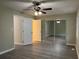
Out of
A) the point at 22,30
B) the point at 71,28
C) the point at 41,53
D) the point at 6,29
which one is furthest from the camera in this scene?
the point at 71,28

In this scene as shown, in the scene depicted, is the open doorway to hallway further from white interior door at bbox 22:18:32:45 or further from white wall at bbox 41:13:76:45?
white wall at bbox 41:13:76:45

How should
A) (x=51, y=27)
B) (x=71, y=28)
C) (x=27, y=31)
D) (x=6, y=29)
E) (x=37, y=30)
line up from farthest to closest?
(x=37, y=30) → (x=51, y=27) → (x=27, y=31) → (x=71, y=28) → (x=6, y=29)

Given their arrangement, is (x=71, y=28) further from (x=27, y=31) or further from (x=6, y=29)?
(x=6, y=29)

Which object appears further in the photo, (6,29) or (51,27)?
(51,27)

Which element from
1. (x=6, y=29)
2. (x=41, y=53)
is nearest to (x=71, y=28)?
(x=41, y=53)

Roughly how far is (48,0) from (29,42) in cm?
431

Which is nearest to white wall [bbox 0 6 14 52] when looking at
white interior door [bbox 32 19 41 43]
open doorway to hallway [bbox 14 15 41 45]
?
open doorway to hallway [bbox 14 15 41 45]

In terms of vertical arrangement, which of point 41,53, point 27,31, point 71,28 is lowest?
point 41,53

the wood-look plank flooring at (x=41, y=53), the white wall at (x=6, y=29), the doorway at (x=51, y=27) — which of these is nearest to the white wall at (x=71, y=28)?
the doorway at (x=51, y=27)

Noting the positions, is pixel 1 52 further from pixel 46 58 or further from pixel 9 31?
pixel 46 58

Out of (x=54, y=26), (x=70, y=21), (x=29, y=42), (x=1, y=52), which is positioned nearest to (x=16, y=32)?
(x=29, y=42)

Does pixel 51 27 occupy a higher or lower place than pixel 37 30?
higher

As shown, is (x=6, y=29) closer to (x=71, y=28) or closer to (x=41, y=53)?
(x=41, y=53)

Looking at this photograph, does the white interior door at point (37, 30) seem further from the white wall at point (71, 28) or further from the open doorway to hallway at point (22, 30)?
the white wall at point (71, 28)
